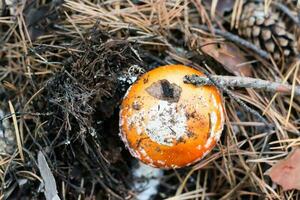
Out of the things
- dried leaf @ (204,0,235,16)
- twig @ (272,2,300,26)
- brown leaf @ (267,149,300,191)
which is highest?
dried leaf @ (204,0,235,16)

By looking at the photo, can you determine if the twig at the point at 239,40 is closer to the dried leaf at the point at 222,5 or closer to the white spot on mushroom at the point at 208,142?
the dried leaf at the point at 222,5

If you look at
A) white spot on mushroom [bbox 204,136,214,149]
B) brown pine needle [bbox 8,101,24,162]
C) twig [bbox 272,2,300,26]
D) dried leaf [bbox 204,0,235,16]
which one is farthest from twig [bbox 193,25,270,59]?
brown pine needle [bbox 8,101,24,162]

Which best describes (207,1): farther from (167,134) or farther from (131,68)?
(167,134)

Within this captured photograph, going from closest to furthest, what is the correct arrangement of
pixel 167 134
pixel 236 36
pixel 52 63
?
pixel 167 134, pixel 52 63, pixel 236 36

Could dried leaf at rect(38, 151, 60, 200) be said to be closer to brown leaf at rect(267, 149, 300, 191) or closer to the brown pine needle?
the brown pine needle

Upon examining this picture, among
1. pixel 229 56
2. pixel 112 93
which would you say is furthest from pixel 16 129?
pixel 229 56

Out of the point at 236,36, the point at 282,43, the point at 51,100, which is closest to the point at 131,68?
the point at 51,100

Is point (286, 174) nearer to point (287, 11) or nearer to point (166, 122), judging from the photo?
point (166, 122)
